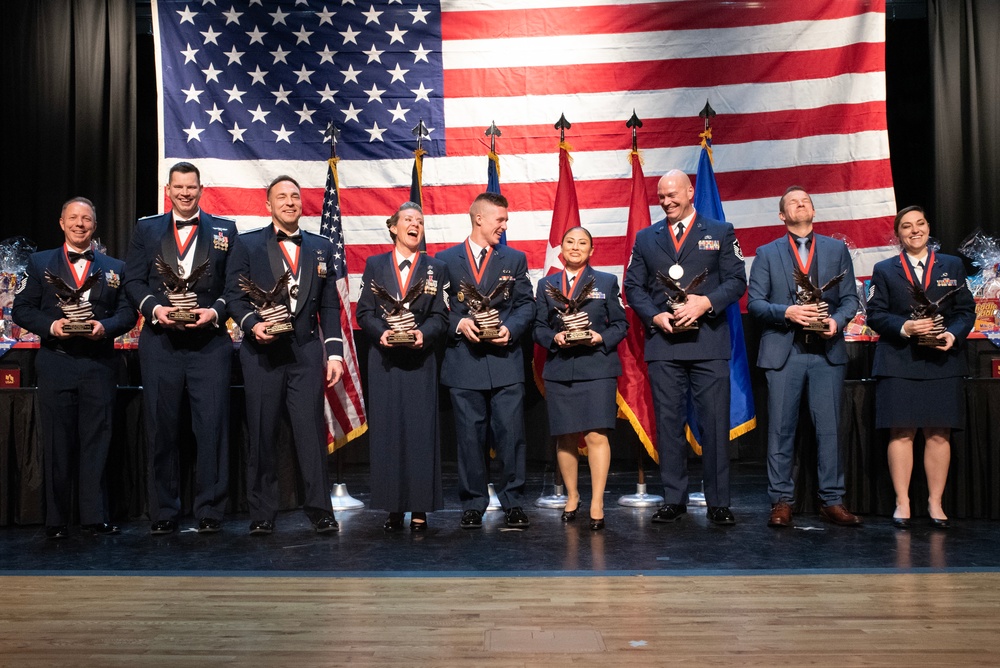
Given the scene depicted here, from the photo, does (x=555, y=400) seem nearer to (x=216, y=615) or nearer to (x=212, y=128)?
(x=216, y=615)

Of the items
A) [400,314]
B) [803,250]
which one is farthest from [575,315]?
[803,250]

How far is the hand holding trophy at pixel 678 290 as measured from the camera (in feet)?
16.5

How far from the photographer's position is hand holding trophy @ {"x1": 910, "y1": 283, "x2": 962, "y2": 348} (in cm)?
496

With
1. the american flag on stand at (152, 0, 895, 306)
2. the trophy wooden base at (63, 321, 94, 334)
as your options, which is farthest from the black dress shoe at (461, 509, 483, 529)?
the american flag on stand at (152, 0, 895, 306)

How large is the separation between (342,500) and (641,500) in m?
1.90

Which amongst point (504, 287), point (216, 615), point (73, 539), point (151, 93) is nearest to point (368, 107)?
point (151, 93)

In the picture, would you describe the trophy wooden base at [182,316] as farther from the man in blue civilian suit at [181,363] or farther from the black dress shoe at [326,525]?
the black dress shoe at [326,525]

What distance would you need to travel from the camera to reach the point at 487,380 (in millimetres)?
5145

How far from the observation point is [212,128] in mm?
7113

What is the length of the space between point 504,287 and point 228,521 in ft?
7.07

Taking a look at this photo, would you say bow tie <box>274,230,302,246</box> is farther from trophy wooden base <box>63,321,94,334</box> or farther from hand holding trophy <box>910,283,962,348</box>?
hand holding trophy <box>910,283,962,348</box>

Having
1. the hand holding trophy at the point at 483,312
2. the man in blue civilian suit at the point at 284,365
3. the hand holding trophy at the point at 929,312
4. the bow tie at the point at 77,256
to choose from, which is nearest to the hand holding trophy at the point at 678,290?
the hand holding trophy at the point at 483,312

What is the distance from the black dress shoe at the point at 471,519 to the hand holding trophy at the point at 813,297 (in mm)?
2040

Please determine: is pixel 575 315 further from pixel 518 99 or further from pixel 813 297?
pixel 518 99
